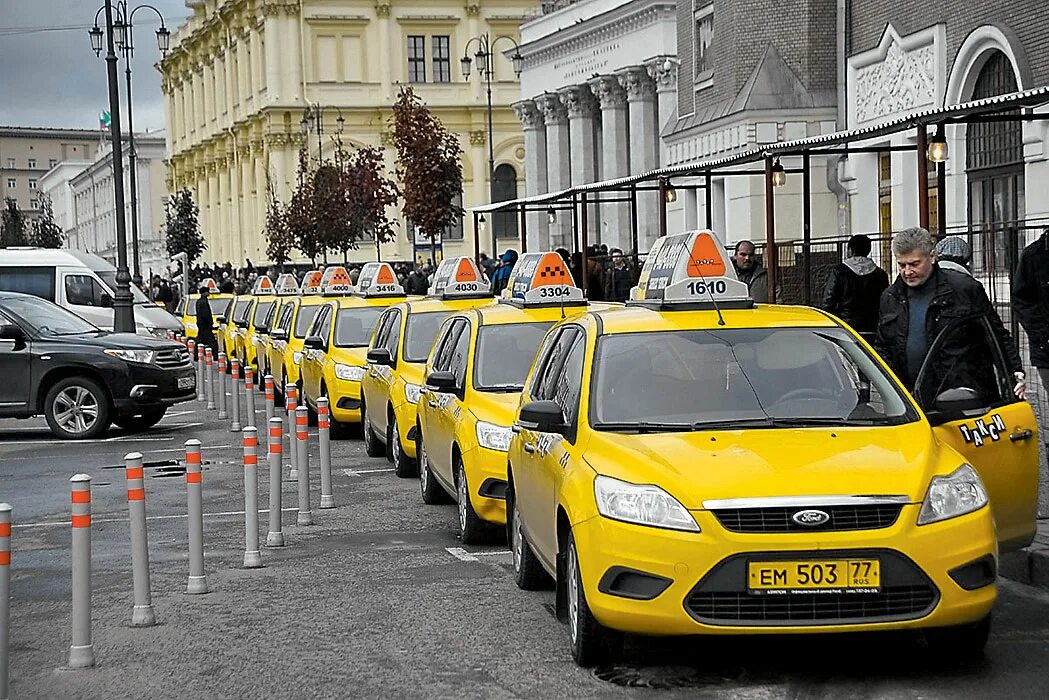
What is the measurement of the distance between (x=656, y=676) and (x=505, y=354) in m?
5.76

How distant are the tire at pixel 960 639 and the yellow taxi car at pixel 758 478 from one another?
0.01 m

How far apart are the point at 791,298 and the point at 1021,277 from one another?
11.2 metres

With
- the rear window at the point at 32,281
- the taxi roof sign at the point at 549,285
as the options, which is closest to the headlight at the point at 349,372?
the taxi roof sign at the point at 549,285

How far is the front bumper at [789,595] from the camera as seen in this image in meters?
6.99

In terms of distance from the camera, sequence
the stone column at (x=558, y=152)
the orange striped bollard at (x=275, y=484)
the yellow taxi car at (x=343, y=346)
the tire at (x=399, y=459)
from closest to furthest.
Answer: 1. the orange striped bollard at (x=275, y=484)
2. the tire at (x=399, y=459)
3. the yellow taxi car at (x=343, y=346)
4. the stone column at (x=558, y=152)

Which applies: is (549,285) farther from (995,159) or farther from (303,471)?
(995,159)

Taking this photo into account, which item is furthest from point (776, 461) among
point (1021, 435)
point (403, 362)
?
point (403, 362)

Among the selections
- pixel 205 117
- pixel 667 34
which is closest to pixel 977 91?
pixel 667 34

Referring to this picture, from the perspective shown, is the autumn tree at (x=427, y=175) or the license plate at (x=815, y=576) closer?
the license plate at (x=815, y=576)

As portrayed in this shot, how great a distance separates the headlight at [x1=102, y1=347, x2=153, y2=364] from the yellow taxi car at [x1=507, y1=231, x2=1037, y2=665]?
12.6 metres

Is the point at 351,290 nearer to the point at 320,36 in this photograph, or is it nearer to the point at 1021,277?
the point at 1021,277

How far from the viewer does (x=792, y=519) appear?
7004 millimetres

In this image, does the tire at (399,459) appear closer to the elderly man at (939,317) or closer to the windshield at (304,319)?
the elderly man at (939,317)

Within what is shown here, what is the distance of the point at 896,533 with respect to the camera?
276 inches
